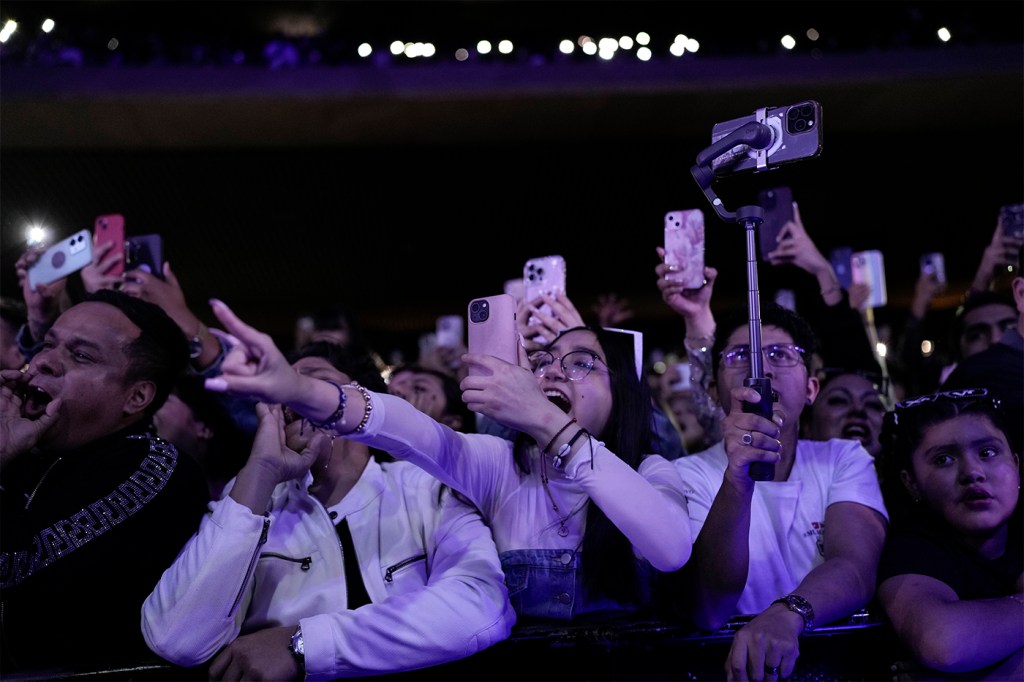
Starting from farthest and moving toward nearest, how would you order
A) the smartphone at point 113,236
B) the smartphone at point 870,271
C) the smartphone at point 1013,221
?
the smartphone at point 870,271 < the smartphone at point 1013,221 < the smartphone at point 113,236

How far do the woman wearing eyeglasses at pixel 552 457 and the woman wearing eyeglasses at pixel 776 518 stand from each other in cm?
13

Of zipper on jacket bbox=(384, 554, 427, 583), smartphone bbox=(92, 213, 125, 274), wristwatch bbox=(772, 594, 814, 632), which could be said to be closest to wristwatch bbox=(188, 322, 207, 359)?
smartphone bbox=(92, 213, 125, 274)

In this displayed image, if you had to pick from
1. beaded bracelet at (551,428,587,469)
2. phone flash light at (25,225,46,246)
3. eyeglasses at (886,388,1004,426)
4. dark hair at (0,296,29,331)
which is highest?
phone flash light at (25,225,46,246)

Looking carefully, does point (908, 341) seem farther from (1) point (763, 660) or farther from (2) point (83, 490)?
(2) point (83, 490)

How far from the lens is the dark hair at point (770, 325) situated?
80.0 inches

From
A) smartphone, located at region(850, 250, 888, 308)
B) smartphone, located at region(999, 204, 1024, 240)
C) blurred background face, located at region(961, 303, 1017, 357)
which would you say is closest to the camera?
blurred background face, located at region(961, 303, 1017, 357)

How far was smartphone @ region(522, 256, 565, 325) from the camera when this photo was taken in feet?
9.00

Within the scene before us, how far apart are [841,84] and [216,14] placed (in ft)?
18.7

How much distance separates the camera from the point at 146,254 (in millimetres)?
2717

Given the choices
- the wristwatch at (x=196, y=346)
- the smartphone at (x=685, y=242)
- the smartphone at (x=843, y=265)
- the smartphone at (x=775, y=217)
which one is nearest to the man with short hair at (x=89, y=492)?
the wristwatch at (x=196, y=346)

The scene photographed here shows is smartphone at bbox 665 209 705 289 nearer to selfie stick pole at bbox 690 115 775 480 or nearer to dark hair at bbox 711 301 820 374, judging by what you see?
dark hair at bbox 711 301 820 374

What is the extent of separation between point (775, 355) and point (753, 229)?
53cm

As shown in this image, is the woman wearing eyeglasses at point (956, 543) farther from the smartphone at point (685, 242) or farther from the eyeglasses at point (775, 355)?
the smartphone at point (685, 242)

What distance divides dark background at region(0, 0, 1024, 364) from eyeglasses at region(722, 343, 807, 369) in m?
4.60
